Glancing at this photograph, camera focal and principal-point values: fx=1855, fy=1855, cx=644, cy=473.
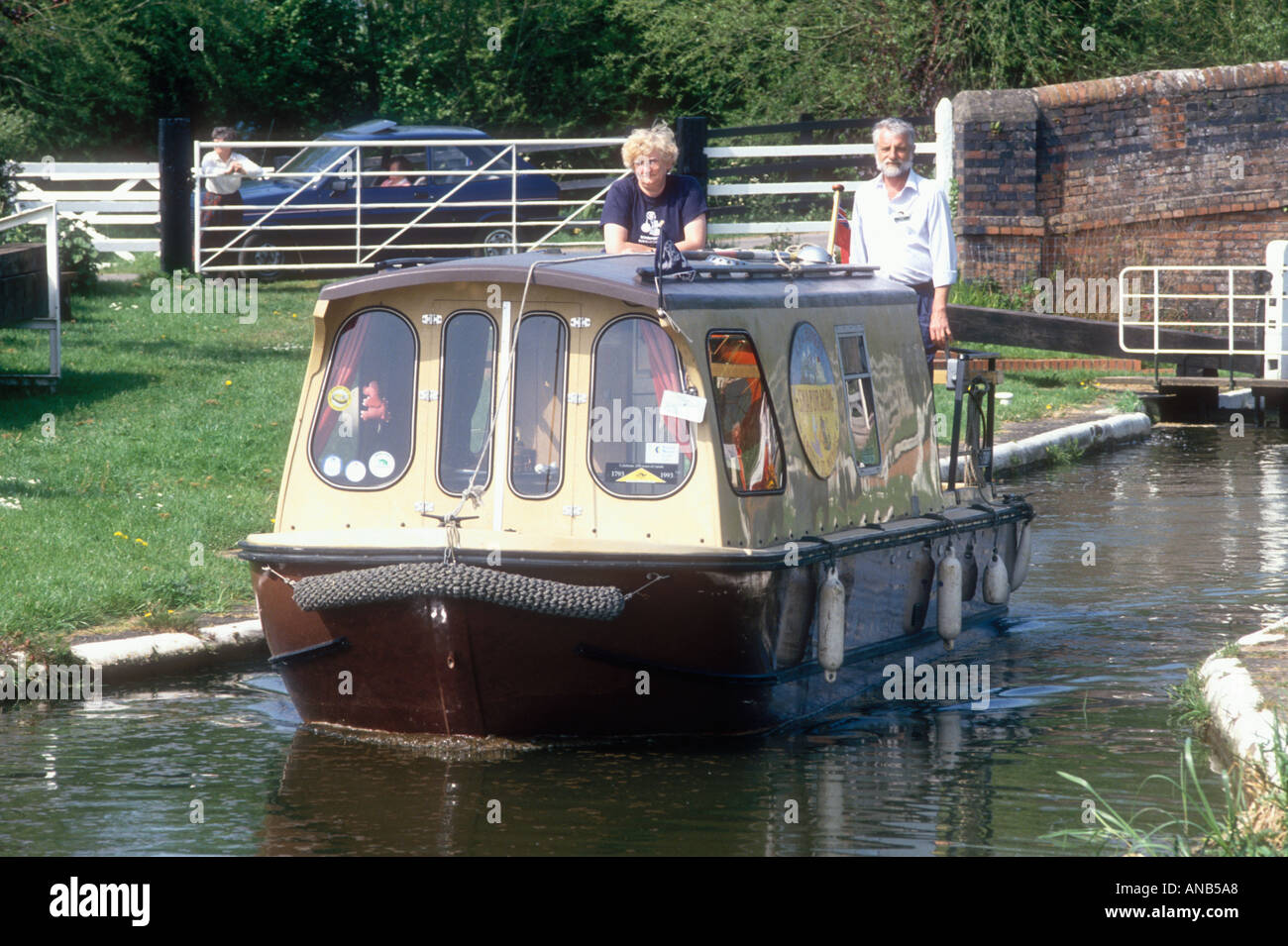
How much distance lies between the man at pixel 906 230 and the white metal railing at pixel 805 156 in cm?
1187

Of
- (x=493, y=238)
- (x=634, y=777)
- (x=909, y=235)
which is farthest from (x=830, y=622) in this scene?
(x=493, y=238)

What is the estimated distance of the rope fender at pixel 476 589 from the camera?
24.0 feet

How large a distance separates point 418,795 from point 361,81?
2957cm

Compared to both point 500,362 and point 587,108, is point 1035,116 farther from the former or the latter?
point 500,362

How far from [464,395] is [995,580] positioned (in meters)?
3.71

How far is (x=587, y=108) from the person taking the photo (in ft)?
112

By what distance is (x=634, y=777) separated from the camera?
747cm

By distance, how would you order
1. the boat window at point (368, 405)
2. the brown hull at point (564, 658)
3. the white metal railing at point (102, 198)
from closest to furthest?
the brown hull at point (564, 658) → the boat window at point (368, 405) → the white metal railing at point (102, 198)

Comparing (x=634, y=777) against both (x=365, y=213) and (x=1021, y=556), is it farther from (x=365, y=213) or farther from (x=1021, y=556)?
(x=365, y=213)

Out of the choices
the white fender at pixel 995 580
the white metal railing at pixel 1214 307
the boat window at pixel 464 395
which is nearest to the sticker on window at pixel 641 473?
the boat window at pixel 464 395

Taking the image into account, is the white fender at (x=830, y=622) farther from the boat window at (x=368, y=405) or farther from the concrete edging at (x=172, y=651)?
the concrete edging at (x=172, y=651)

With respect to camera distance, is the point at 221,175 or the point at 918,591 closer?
the point at 918,591

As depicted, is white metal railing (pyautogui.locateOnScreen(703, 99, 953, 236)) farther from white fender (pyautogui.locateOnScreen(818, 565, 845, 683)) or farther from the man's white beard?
white fender (pyautogui.locateOnScreen(818, 565, 845, 683))

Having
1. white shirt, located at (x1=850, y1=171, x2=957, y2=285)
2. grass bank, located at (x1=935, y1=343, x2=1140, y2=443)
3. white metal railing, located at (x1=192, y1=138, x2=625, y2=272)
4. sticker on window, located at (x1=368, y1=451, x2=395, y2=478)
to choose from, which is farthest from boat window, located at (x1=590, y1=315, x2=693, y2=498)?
white metal railing, located at (x1=192, y1=138, x2=625, y2=272)
